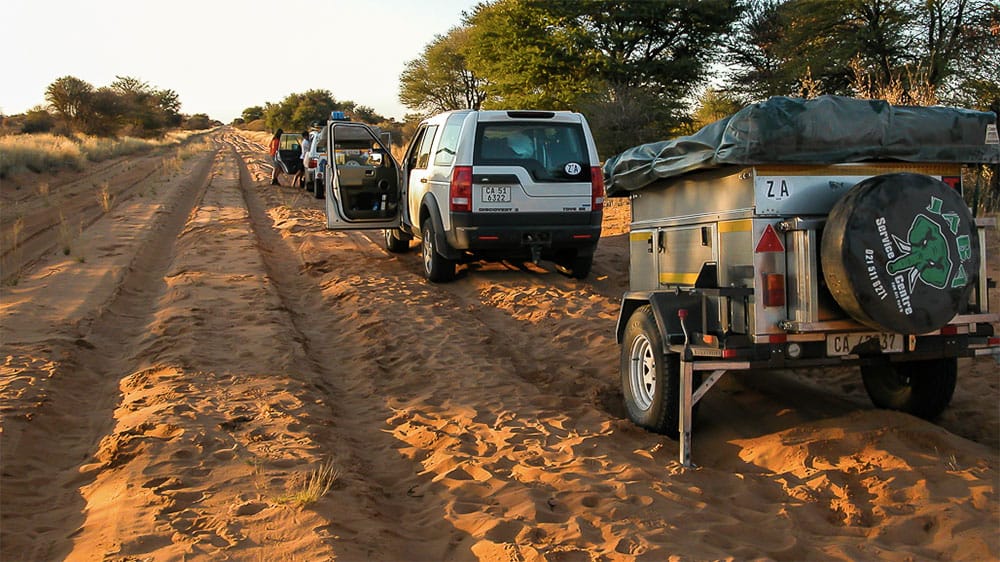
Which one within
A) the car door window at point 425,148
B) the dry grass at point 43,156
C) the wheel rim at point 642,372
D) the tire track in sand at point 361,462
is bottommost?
the tire track in sand at point 361,462

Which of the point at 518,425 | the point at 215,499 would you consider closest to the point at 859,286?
the point at 518,425

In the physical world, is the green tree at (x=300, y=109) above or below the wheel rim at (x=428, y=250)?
above

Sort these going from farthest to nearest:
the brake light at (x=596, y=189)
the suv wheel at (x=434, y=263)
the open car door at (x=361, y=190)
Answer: the open car door at (x=361, y=190), the suv wheel at (x=434, y=263), the brake light at (x=596, y=189)

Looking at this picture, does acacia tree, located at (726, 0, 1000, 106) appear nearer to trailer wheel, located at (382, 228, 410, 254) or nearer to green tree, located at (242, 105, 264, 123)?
trailer wheel, located at (382, 228, 410, 254)

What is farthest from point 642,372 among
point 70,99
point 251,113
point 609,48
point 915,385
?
point 251,113

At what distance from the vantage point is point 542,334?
823 centimetres

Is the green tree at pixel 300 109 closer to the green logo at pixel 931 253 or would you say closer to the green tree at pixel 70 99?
the green tree at pixel 70 99

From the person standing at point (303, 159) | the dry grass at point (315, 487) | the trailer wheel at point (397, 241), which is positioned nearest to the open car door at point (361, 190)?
the trailer wheel at point (397, 241)

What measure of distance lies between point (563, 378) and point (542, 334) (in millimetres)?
1430

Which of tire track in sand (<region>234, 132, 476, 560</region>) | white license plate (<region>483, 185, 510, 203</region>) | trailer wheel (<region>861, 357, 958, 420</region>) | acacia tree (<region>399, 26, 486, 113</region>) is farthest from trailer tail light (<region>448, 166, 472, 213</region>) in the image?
acacia tree (<region>399, 26, 486, 113</region>)

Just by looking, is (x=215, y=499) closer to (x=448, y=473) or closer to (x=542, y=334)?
(x=448, y=473)

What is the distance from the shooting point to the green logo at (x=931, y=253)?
14.1 feet

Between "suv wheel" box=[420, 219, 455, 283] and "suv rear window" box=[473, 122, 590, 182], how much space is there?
140cm

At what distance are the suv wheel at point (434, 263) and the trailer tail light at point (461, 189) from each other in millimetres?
884
